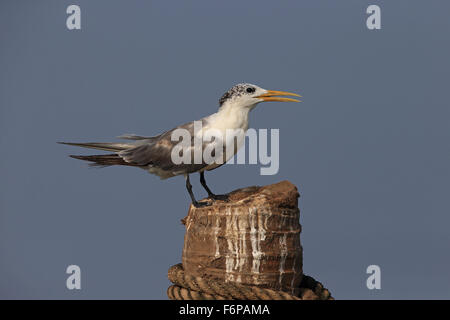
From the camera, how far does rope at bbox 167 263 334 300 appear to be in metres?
4.16

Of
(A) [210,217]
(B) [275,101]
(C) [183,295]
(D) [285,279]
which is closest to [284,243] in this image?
(D) [285,279]

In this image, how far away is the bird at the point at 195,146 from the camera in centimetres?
471

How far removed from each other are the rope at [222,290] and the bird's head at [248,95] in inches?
54.9


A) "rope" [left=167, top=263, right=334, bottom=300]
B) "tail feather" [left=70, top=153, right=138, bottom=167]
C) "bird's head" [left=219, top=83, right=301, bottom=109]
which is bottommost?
"rope" [left=167, top=263, right=334, bottom=300]

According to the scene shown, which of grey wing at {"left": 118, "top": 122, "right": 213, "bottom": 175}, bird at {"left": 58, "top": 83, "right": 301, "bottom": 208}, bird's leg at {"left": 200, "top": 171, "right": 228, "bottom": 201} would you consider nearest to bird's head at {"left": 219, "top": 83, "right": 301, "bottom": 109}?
bird at {"left": 58, "top": 83, "right": 301, "bottom": 208}

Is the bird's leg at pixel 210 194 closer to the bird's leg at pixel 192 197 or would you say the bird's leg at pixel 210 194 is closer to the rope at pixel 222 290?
the bird's leg at pixel 192 197

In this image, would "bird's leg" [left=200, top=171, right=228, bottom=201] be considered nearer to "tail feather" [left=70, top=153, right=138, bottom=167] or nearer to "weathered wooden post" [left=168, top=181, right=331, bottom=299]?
"weathered wooden post" [left=168, top=181, right=331, bottom=299]

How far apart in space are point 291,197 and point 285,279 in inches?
23.8

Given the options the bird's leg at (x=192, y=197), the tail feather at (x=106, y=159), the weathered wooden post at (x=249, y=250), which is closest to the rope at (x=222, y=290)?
the weathered wooden post at (x=249, y=250)

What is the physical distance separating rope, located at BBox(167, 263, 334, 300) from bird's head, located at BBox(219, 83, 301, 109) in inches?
54.9

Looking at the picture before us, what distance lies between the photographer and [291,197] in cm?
439

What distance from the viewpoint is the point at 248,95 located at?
4793 mm

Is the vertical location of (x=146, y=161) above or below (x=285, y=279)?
above
